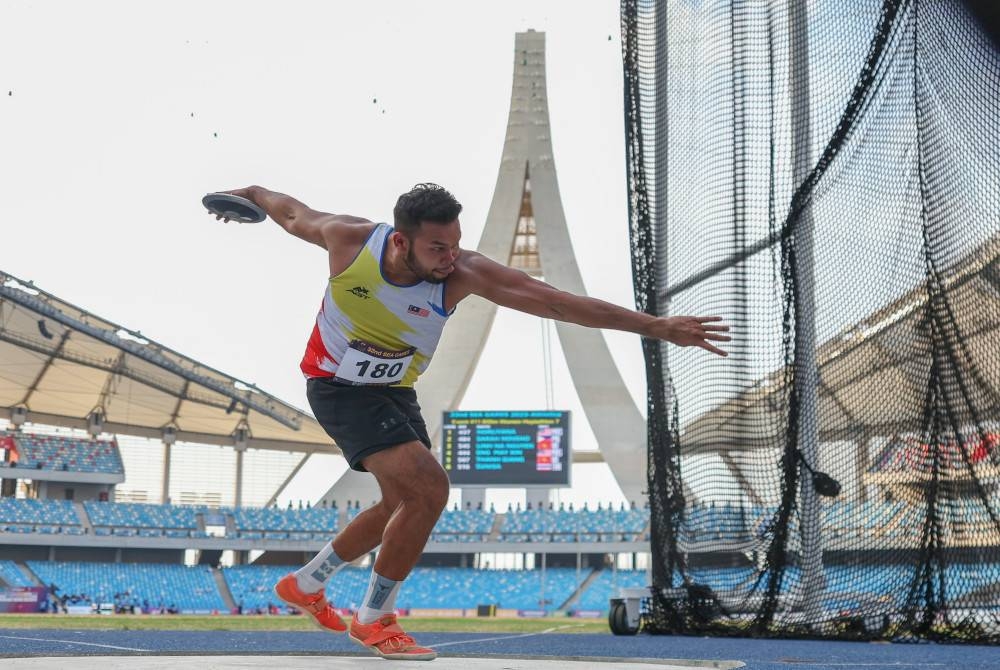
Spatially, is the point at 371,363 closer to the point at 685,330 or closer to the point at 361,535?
the point at 361,535

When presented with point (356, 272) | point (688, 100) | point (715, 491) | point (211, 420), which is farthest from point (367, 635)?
point (211, 420)

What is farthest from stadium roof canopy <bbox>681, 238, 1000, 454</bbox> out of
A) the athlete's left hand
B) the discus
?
the discus

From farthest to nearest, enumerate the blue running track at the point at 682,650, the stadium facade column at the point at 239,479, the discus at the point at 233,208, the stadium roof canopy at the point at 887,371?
the stadium facade column at the point at 239,479 < the stadium roof canopy at the point at 887,371 < the blue running track at the point at 682,650 < the discus at the point at 233,208

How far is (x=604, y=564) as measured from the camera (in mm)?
41500

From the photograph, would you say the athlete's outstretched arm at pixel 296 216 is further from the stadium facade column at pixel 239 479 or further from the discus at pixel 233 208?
the stadium facade column at pixel 239 479

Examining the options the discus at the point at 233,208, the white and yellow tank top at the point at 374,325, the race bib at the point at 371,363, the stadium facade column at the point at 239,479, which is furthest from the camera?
the stadium facade column at the point at 239,479

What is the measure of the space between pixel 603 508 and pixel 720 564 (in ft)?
113

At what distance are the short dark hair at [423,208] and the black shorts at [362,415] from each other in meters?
0.75

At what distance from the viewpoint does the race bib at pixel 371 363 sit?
4.15 m

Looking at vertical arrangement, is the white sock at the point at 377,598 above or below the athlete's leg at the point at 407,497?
below

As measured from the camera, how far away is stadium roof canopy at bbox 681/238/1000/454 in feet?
22.0

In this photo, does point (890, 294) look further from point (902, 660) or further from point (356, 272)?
point (356, 272)

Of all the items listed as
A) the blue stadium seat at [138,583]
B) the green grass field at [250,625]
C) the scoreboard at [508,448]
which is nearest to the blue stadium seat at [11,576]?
the blue stadium seat at [138,583]

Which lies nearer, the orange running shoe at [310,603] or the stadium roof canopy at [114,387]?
the orange running shoe at [310,603]
